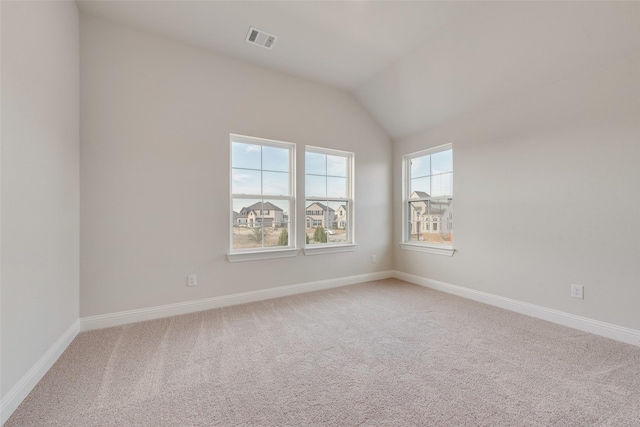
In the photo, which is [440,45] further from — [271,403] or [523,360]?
[271,403]

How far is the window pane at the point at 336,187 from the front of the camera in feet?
12.7

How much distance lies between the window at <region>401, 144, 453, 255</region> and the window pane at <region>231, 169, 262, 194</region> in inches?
93.1

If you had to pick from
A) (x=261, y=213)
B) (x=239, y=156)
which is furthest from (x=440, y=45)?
(x=261, y=213)

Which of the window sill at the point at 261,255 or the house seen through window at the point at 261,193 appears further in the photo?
the house seen through window at the point at 261,193

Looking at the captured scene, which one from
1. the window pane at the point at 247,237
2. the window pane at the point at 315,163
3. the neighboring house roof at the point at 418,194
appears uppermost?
the window pane at the point at 315,163

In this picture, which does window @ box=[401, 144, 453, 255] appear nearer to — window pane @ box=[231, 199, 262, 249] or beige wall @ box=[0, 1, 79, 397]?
window pane @ box=[231, 199, 262, 249]

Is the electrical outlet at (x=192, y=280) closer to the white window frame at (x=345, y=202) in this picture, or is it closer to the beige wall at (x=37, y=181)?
the beige wall at (x=37, y=181)

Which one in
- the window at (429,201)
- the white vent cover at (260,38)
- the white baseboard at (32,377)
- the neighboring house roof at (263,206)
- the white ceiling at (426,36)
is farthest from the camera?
the window at (429,201)

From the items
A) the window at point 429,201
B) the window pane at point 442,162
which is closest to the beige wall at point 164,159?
the window at point 429,201

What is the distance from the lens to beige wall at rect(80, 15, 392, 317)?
2.45 metres

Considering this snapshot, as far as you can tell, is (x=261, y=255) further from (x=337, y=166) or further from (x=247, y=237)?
(x=337, y=166)

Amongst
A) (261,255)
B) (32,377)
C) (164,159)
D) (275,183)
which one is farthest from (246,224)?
(32,377)

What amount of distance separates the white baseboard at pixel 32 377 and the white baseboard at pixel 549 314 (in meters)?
3.99

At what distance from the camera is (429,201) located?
12.8ft
